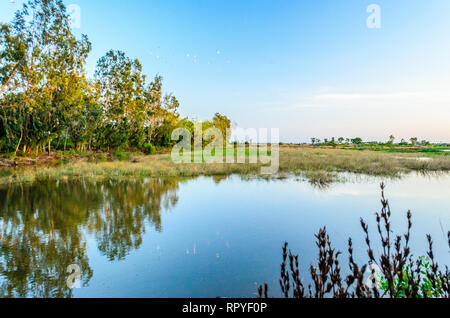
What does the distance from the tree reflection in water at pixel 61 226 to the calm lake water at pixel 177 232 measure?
3 centimetres

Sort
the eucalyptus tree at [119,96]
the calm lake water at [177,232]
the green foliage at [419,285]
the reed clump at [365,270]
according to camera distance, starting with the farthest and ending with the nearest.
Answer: the eucalyptus tree at [119,96] → the calm lake water at [177,232] → the green foliage at [419,285] → the reed clump at [365,270]

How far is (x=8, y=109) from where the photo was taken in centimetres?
2131

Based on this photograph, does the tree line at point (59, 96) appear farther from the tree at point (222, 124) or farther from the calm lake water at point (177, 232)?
the tree at point (222, 124)

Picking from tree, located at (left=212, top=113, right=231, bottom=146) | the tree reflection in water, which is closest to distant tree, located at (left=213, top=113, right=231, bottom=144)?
tree, located at (left=212, top=113, right=231, bottom=146)

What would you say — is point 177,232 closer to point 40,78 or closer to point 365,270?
point 365,270

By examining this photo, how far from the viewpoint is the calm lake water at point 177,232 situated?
4195 mm

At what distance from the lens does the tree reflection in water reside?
14.1 ft

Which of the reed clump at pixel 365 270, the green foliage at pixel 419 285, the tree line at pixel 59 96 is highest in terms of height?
the tree line at pixel 59 96

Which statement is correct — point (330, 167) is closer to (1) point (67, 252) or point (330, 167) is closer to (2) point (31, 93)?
(1) point (67, 252)

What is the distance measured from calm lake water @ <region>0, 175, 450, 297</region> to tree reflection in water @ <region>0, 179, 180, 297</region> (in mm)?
26

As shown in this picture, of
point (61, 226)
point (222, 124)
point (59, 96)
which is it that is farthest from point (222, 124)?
point (61, 226)

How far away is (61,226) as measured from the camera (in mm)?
7000

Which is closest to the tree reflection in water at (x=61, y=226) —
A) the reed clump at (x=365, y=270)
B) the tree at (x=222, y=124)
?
the reed clump at (x=365, y=270)
